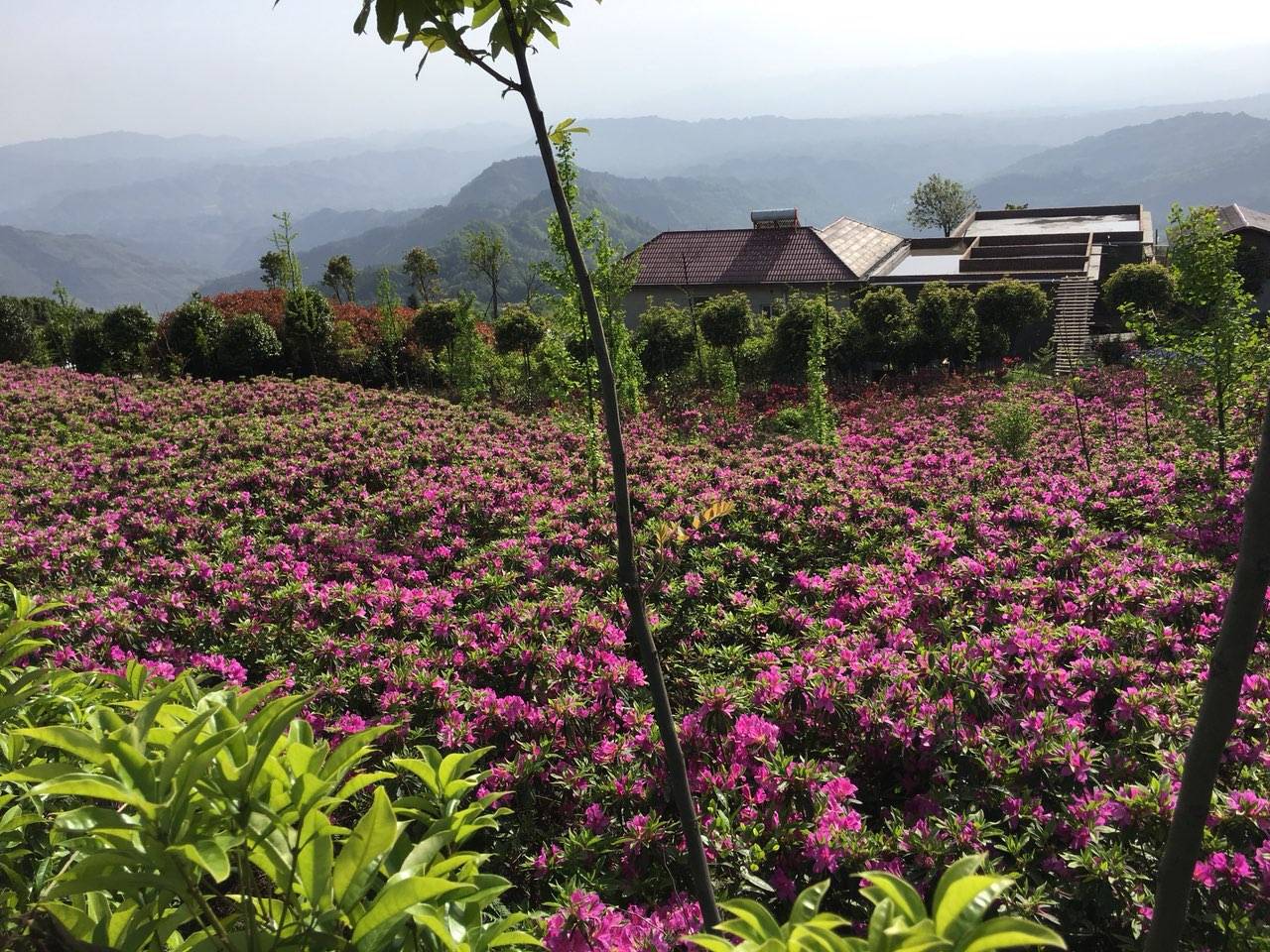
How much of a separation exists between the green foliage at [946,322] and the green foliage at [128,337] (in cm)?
1915

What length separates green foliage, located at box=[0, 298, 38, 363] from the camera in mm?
18734

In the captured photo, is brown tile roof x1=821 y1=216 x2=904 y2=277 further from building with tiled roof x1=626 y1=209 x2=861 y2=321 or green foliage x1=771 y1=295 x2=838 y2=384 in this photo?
green foliage x1=771 y1=295 x2=838 y2=384

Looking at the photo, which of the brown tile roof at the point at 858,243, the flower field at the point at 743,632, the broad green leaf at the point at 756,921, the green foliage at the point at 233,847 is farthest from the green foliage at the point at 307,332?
the brown tile roof at the point at 858,243

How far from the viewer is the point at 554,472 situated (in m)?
9.12

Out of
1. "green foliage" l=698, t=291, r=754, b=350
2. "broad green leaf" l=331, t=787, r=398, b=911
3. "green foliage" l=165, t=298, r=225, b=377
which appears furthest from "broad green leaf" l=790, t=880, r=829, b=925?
"green foliage" l=165, t=298, r=225, b=377

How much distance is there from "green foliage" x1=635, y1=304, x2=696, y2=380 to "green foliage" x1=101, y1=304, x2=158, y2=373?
40.0ft

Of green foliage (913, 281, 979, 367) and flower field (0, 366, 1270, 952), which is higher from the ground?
green foliage (913, 281, 979, 367)

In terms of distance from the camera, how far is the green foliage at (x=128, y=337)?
17234 mm

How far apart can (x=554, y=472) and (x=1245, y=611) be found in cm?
831

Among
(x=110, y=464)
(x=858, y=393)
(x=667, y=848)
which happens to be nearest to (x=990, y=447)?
(x=858, y=393)

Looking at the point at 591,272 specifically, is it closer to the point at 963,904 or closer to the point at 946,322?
the point at 963,904

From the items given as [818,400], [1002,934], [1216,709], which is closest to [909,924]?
[1002,934]

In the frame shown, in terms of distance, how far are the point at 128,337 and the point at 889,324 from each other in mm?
18829

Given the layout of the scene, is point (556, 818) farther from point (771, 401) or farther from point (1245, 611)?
point (771, 401)
